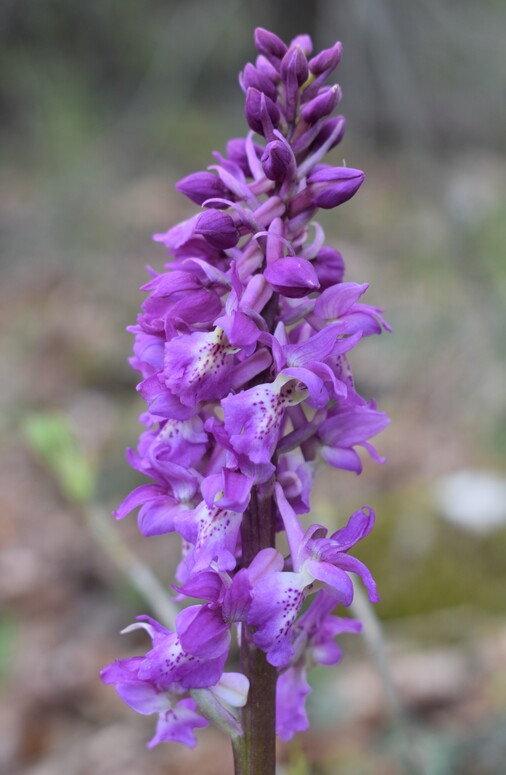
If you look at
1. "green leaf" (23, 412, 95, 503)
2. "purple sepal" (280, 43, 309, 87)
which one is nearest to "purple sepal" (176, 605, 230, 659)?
"purple sepal" (280, 43, 309, 87)

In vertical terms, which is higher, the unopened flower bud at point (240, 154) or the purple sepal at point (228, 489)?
the unopened flower bud at point (240, 154)

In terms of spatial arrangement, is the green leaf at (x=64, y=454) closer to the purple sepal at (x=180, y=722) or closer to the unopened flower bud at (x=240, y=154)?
the purple sepal at (x=180, y=722)

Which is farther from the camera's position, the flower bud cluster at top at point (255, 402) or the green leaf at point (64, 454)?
the green leaf at point (64, 454)

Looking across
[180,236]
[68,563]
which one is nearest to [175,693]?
[180,236]

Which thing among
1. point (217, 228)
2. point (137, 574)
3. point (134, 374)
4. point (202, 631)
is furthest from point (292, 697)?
point (134, 374)

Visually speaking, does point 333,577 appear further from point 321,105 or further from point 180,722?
point 321,105


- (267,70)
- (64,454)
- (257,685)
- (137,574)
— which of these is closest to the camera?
(257,685)

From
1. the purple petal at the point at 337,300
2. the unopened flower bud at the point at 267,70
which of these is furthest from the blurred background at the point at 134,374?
the unopened flower bud at the point at 267,70
